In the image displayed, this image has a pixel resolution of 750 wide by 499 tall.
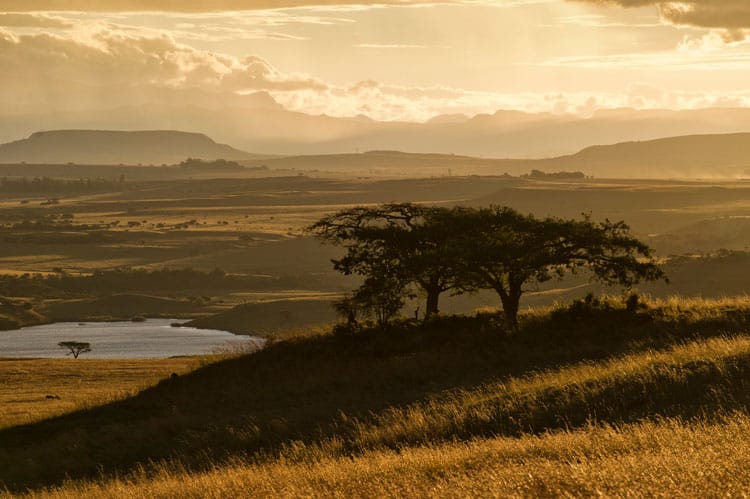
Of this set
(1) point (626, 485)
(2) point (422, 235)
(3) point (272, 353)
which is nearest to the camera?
(1) point (626, 485)

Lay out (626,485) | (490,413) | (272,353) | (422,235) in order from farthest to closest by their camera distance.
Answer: (422,235) → (272,353) → (490,413) → (626,485)

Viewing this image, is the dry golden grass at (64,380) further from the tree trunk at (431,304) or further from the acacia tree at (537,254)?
the acacia tree at (537,254)

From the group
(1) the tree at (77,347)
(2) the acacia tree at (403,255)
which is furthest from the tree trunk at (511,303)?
(1) the tree at (77,347)

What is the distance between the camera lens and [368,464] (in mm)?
19016

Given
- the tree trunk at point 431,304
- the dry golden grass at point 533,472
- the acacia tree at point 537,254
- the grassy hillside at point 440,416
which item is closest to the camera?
the dry golden grass at point 533,472

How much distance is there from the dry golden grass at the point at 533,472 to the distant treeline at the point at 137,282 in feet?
454

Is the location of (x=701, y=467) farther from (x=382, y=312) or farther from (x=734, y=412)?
(x=382, y=312)

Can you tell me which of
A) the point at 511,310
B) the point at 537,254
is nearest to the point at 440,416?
the point at 511,310

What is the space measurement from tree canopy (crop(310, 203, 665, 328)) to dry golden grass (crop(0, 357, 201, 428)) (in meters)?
9.53

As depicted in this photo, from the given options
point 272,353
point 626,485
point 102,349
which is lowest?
point 102,349

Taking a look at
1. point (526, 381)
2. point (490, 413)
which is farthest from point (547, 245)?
point (490, 413)

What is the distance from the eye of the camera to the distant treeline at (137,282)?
158m

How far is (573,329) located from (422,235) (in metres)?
9.42

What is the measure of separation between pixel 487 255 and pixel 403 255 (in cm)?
498
